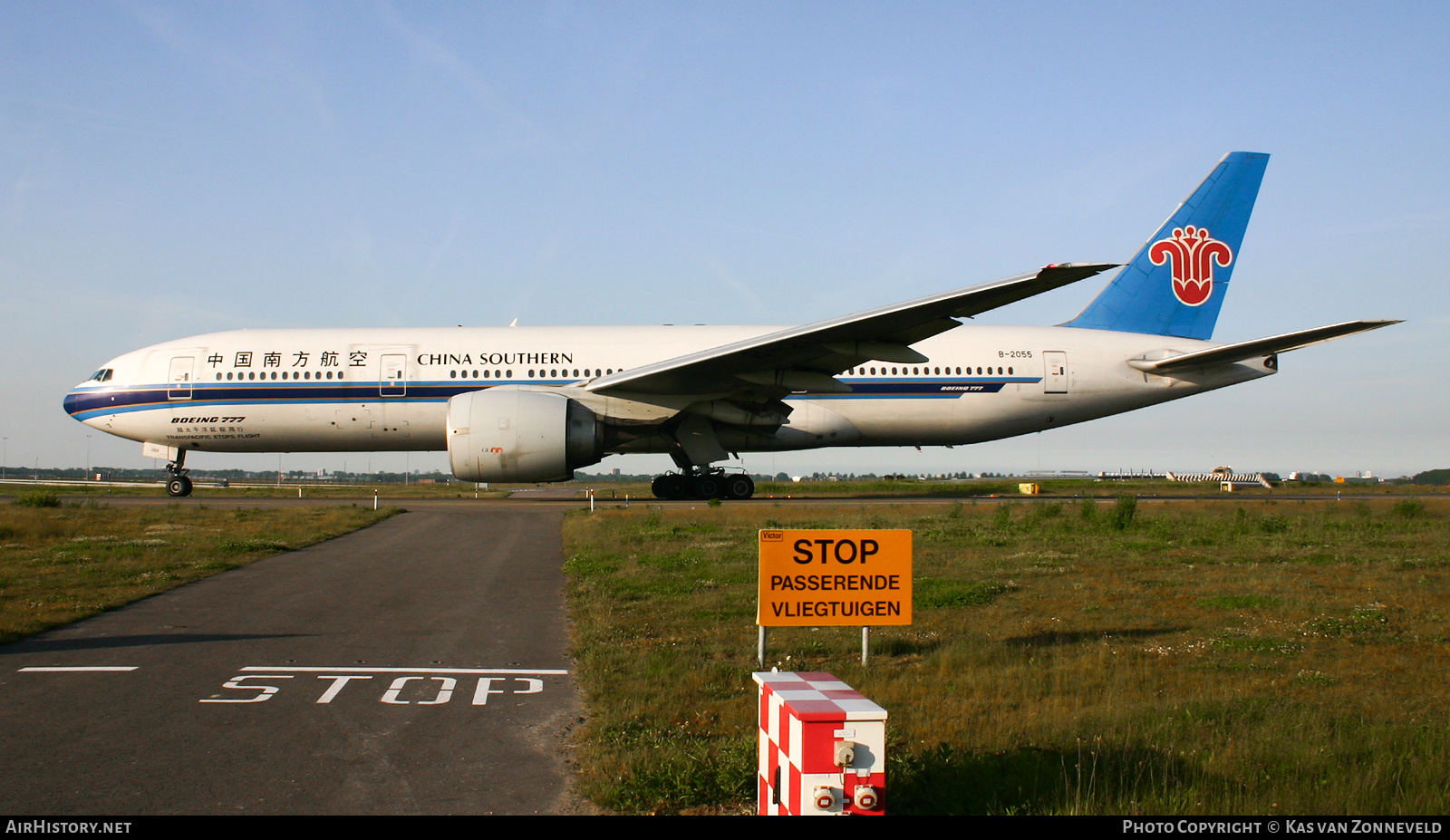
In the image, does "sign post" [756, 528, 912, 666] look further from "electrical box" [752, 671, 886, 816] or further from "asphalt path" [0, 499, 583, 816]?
"electrical box" [752, 671, 886, 816]

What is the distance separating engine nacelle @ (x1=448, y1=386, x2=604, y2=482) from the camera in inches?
671

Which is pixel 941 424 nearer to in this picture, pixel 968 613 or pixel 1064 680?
pixel 968 613

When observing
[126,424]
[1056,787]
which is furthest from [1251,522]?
[126,424]

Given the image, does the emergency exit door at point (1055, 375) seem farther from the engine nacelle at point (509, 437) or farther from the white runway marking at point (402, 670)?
the white runway marking at point (402, 670)

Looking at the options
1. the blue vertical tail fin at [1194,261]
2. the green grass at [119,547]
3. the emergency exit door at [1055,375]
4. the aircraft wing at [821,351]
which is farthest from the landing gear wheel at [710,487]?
the blue vertical tail fin at [1194,261]

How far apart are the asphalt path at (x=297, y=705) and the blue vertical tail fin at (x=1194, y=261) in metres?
19.9

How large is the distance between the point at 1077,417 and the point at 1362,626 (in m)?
15.7

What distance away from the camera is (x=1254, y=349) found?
66.8 feet

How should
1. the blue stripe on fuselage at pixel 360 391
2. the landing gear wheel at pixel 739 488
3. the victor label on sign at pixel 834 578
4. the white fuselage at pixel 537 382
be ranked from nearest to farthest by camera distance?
the victor label on sign at pixel 834 578 → the blue stripe on fuselage at pixel 360 391 → the white fuselage at pixel 537 382 → the landing gear wheel at pixel 739 488

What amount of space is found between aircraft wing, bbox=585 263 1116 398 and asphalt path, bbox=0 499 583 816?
296 inches

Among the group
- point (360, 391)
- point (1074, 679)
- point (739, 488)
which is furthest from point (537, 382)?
point (1074, 679)

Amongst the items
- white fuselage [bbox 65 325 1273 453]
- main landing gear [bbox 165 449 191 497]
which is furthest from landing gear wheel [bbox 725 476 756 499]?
main landing gear [bbox 165 449 191 497]

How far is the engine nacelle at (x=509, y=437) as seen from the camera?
17.0 meters

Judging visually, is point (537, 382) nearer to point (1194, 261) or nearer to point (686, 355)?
point (686, 355)
